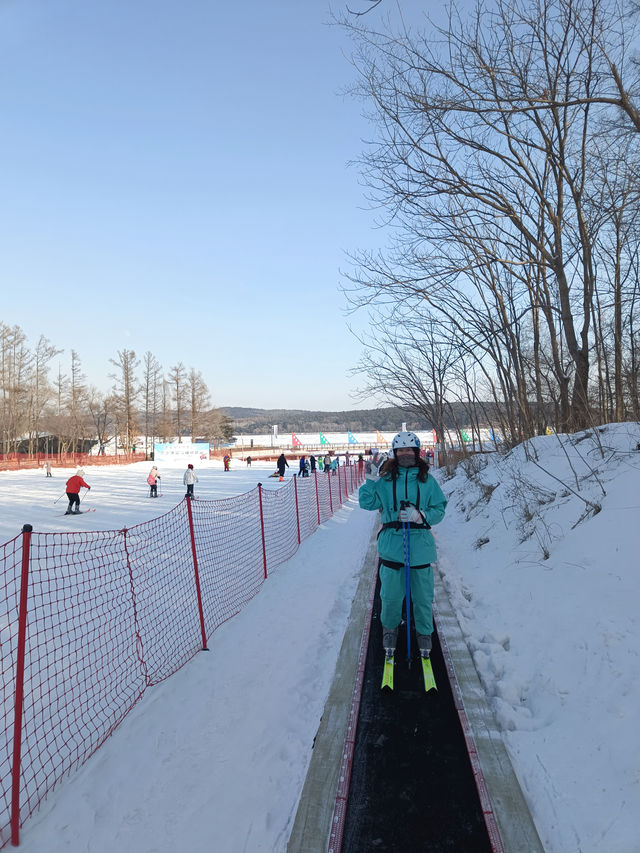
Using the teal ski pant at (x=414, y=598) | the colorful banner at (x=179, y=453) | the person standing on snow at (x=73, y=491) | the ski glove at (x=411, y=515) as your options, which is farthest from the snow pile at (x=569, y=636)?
the colorful banner at (x=179, y=453)

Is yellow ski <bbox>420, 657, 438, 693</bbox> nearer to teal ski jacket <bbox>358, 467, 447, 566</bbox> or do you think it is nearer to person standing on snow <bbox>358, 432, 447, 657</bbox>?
person standing on snow <bbox>358, 432, 447, 657</bbox>

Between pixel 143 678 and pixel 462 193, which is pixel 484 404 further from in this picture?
pixel 143 678

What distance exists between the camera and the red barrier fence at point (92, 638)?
3.11 meters

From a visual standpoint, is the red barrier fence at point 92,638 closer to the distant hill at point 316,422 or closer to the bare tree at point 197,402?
the bare tree at point 197,402

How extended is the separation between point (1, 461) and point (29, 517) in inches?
1257

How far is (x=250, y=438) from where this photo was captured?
85000mm

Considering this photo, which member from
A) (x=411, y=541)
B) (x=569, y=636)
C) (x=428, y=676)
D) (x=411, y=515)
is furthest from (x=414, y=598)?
(x=569, y=636)

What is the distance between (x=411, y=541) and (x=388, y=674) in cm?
105

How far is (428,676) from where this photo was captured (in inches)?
151

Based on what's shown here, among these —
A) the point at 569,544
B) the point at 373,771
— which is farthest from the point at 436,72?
the point at 373,771

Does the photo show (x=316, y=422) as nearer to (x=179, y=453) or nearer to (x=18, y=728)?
(x=179, y=453)

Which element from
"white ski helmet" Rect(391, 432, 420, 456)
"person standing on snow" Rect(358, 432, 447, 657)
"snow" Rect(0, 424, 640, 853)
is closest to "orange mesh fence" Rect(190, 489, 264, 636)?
"snow" Rect(0, 424, 640, 853)

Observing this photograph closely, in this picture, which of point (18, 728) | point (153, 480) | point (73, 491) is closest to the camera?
point (18, 728)

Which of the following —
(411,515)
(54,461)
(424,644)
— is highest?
(411,515)
